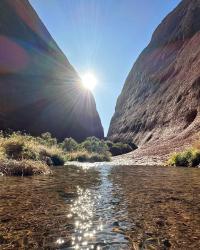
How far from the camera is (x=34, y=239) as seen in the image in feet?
18.1

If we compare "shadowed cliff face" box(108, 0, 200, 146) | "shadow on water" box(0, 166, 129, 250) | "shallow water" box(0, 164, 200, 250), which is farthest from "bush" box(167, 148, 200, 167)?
"shadow on water" box(0, 166, 129, 250)

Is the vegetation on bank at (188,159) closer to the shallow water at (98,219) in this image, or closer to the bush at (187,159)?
the bush at (187,159)

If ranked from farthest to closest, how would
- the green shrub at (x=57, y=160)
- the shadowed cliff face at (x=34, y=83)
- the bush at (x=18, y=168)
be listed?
the shadowed cliff face at (x=34, y=83), the green shrub at (x=57, y=160), the bush at (x=18, y=168)

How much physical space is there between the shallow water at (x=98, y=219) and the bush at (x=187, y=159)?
54.2 ft

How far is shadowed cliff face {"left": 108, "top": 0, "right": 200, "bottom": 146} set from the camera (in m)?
54.1

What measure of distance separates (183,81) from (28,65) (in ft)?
152

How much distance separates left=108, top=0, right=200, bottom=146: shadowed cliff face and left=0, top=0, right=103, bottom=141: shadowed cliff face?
14671 millimetres

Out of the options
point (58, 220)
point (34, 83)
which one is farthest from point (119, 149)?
point (58, 220)

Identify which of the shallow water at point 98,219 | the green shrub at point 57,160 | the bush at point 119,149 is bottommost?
the shallow water at point 98,219

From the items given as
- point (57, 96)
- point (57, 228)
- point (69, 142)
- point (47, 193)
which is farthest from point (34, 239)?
point (57, 96)

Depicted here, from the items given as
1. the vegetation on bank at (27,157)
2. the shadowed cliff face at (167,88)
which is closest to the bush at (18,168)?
the vegetation on bank at (27,157)

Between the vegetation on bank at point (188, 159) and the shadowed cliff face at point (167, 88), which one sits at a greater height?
the shadowed cliff face at point (167, 88)

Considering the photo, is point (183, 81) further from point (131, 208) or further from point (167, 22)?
point (131, 208)

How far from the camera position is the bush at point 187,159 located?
1045 inches
